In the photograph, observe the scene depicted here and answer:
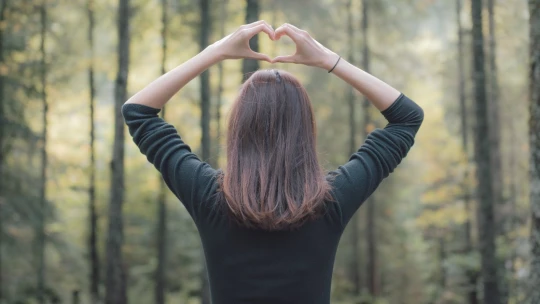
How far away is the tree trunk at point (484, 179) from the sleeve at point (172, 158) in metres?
7.74

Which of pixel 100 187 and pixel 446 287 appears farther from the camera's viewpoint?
pixel 100 187

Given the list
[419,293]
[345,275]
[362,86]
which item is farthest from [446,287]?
[362,86]

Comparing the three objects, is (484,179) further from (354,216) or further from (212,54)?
(354,216)

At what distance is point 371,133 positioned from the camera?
1.99m

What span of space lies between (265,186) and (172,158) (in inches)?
14.3

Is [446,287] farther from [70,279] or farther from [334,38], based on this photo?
[70,279]

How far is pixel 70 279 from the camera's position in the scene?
64.0 ft

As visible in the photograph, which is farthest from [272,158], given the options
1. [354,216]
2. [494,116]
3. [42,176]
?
[494,116]

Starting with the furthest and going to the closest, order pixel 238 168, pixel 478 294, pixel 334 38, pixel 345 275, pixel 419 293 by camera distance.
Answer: pixel 345 275 < pixel 419 293 < pixel 334 38 < pixel 478 294 < pixel 238 168

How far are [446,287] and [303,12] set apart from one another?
10679 millimetres

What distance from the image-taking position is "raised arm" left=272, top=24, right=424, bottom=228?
1857 mm

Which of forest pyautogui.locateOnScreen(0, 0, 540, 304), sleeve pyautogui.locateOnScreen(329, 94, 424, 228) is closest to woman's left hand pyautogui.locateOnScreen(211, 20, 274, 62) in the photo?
sleeve pyautogui.locateOnScreen(329, 94, 424, 228)

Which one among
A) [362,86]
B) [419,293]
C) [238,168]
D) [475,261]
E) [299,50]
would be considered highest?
[299,50]

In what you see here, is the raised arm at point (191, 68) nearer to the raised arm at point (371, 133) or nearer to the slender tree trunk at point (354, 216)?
the raised arm at point (371, 133)
